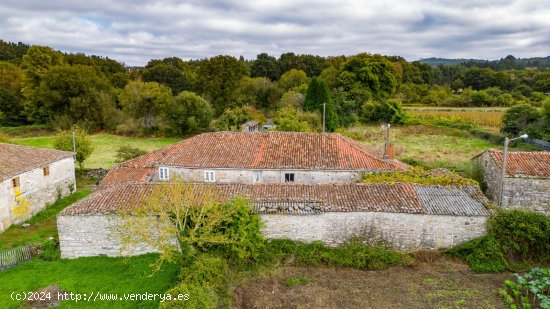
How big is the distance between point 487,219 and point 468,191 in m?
2.19

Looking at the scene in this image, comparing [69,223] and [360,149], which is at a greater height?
[360,149]

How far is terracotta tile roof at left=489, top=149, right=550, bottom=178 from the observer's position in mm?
21859

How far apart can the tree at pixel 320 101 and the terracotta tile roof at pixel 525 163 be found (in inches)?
1035

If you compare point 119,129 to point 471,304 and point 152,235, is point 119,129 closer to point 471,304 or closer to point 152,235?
point 152,235

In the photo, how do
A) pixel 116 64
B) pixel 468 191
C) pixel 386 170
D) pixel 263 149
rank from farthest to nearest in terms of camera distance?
1. pixel 116 64
2. pixel 263 149
3. pixel 386 170
4. pixel 468 191

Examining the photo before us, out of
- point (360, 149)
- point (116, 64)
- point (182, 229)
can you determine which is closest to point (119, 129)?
point (116, 64)

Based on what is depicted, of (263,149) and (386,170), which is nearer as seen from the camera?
(386,170)

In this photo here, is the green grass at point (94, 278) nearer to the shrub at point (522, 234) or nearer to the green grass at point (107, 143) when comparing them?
the shrub at point (522, 234)

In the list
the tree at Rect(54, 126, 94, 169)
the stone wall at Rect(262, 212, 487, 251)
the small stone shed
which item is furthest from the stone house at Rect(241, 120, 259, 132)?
the stone wall at Rect(262, 212, 487, 251)

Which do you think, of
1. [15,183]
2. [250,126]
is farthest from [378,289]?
[250,126]

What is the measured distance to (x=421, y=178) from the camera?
2123 cm

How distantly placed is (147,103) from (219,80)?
13.7 metres

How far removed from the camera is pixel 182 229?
15.9m

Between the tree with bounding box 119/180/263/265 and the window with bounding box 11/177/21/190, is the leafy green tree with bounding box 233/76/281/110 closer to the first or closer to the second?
the window with bounding box 11/177/21/190
